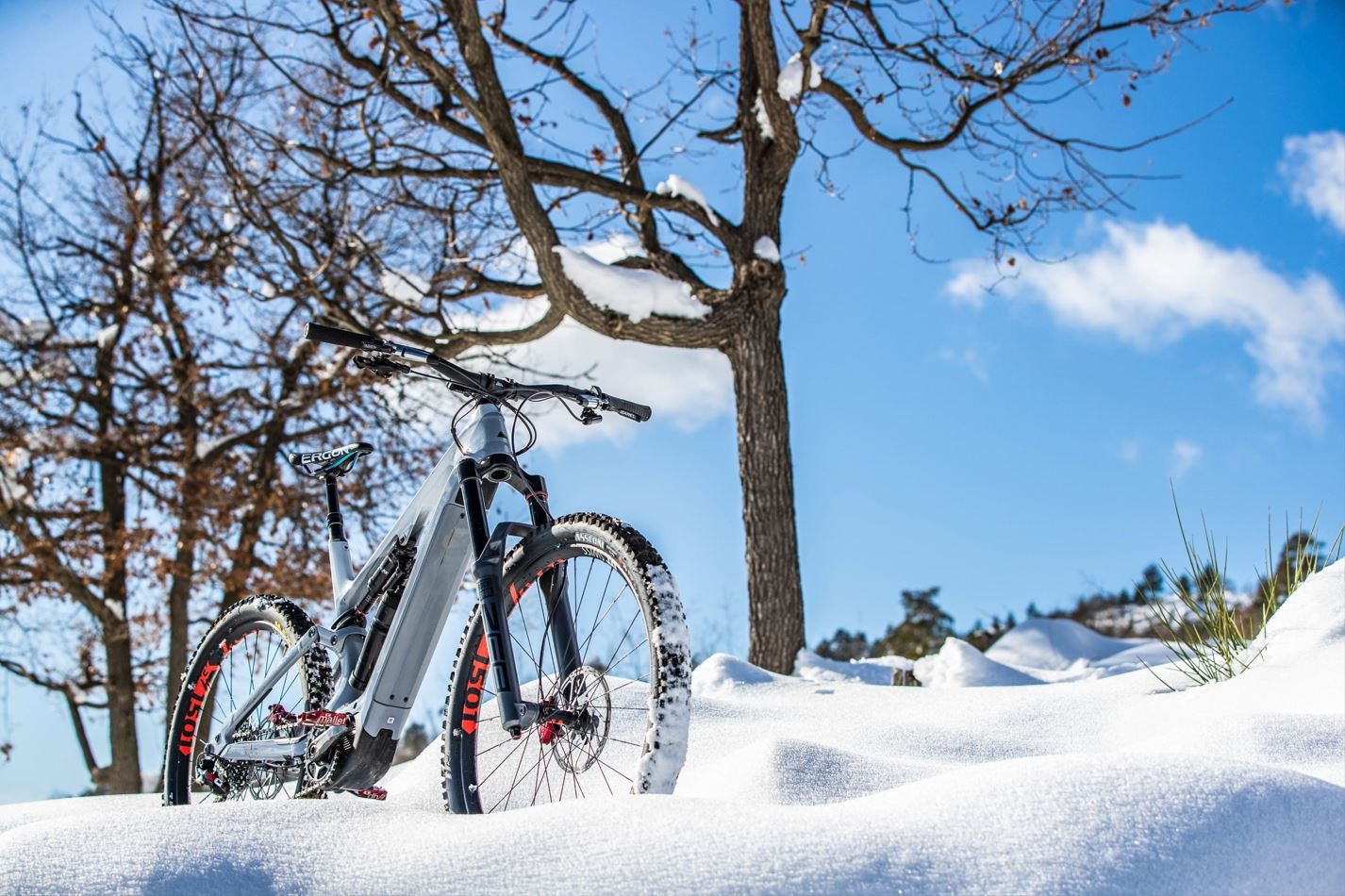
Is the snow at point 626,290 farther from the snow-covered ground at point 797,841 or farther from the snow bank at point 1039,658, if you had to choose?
the snow-covered ground at point 797,841

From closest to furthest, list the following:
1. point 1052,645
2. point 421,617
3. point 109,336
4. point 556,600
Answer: point 556,600
point 421,617
point 1052,645
point 109,336

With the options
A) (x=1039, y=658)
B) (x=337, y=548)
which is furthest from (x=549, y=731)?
(x=1039, y=658)

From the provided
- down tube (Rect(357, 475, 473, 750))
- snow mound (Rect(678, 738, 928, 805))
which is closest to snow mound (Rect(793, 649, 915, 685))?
snow mound (Rect(678, 738, 928, 805))

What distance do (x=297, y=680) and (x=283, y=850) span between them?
1602mm

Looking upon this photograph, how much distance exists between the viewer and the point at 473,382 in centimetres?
262

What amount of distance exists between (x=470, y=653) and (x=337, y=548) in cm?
108

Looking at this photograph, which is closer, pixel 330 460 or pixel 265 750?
pixel 265 750

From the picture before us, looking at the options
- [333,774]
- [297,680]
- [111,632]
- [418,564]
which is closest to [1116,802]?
[418,564]

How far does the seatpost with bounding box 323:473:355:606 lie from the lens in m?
3.31

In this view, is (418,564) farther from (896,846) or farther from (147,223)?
(147,223)

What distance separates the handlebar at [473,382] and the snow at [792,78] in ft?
16.7

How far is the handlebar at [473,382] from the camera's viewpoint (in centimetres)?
255

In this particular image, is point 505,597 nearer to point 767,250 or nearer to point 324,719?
point 324,719

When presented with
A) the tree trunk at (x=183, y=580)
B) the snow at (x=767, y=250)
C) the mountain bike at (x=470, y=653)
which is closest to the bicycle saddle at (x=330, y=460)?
Answer: the mountain bike at (x=470, y=653)
